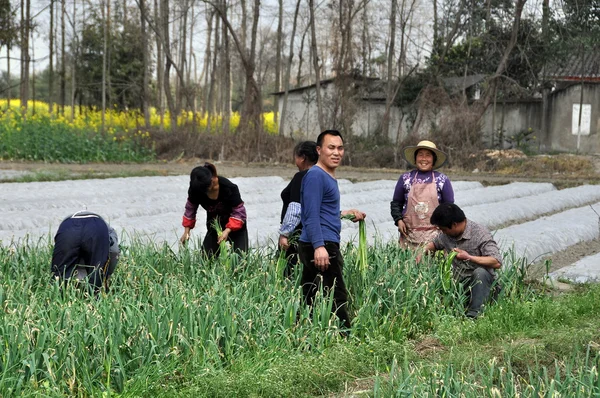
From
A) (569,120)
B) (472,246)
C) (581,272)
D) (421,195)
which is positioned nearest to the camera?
A: (472,246)

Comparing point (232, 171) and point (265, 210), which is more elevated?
point (232, 171)

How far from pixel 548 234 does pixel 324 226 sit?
16.2ft

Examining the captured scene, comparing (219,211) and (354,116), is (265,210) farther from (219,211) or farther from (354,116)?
(354,116)

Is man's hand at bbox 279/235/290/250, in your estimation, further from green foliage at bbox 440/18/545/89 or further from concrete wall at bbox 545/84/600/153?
concrete wall at bbox 545/84/600/153

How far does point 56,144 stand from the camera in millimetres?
18062

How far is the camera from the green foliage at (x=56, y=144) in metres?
17.7

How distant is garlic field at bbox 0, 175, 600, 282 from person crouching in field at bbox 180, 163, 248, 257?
47cm

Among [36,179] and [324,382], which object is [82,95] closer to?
[36,179]

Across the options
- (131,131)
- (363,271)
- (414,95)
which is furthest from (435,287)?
(414,95)

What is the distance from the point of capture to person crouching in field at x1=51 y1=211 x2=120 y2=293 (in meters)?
4.91

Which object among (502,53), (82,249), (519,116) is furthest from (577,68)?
(82,249)

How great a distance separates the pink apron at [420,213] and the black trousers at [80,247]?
2.40 m

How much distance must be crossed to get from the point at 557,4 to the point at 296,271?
1854 centimetres

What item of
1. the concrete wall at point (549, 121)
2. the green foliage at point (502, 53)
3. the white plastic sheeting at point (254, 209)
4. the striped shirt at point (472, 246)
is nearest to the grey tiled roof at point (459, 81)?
the green foliage at point (502, 53)
